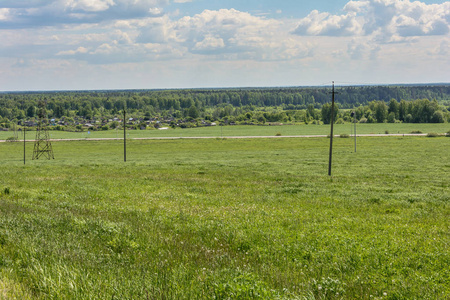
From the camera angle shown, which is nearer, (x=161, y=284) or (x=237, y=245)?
(x=161, y=284)

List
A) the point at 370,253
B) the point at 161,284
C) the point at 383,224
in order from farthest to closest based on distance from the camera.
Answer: the point at 383,224 < the point at 370,253 < the point at 161,284

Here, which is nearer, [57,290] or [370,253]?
[57,290]

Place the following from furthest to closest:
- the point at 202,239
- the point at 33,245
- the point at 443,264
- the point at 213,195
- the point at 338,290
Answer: the point at 213,195 < the point at 202,239 < the point at 443,264 < the point at 33,245 < the point at 338,290

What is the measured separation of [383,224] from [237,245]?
6.34 metres

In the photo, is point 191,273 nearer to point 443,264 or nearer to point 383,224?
point 443,264

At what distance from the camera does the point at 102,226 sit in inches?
442

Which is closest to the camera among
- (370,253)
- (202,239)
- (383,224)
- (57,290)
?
(57,290)

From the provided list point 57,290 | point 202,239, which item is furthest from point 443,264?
point 57,290

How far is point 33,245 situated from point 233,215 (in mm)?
7335

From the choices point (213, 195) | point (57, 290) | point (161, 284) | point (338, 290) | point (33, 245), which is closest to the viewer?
point (57, 290)

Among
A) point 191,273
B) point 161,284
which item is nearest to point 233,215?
point 191,273

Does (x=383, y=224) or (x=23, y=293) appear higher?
(x=23, y=293)

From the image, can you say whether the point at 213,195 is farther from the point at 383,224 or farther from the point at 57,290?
the point at 57,290

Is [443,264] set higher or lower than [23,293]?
lower
